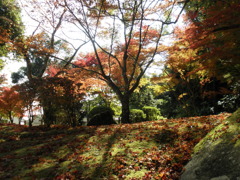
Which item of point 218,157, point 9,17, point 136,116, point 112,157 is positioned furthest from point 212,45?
point 9,17

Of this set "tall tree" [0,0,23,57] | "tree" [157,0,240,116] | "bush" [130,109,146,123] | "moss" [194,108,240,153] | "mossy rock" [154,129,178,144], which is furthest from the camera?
"bush" [130,109,146,123]

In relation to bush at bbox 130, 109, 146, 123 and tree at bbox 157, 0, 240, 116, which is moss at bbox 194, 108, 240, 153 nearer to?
tree at bbox 157, 0, 240, 116

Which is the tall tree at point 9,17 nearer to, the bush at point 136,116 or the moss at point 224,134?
the bush at point 136,116

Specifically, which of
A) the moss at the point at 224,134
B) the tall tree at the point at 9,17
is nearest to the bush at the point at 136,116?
the moss at the point at 224,134

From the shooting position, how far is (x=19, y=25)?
559 inches

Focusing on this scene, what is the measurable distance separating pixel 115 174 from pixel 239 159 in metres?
2.24

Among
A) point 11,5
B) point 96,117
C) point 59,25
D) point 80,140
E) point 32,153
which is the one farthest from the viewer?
point 11,5

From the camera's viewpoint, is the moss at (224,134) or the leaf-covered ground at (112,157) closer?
the moss at (224,134)

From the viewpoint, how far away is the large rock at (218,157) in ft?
8.78

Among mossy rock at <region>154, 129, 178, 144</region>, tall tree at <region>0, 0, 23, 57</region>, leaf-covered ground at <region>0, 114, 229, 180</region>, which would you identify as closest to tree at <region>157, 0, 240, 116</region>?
leaf-covered ground at <region>0, 114, 229, 180</region>

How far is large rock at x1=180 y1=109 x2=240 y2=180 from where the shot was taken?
2.68 metres

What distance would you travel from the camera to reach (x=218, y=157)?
3.02m

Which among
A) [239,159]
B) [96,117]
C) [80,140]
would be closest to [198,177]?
[239,159]

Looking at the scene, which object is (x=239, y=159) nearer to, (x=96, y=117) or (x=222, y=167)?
(x=222, y=167)
